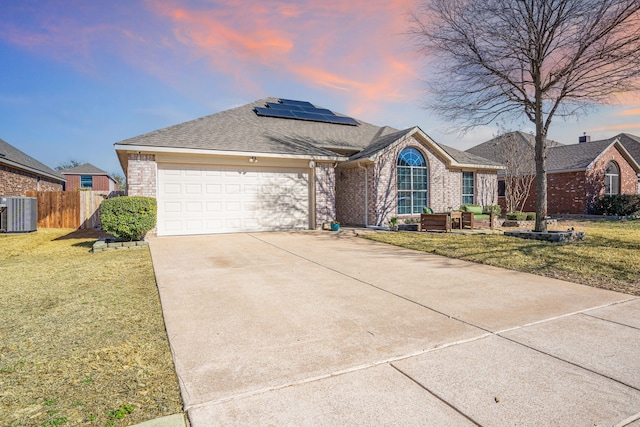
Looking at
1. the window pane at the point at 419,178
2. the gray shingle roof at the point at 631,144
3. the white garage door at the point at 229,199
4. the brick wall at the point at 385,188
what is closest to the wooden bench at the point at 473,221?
the brick wall at the point at 385,188

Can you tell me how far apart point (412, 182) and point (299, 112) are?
732 centimetres

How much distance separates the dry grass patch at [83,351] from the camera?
2.11m

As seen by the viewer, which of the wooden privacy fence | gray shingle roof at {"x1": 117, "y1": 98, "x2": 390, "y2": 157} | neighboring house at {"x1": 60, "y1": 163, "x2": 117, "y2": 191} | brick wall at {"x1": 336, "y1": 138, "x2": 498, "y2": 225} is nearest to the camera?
gray shingle roof at {"x1": 117, "y1": 98, "x2": 390, "y2": 157}

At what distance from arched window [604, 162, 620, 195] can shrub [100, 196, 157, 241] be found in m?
26.7

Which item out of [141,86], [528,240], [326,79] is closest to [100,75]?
[141,86]

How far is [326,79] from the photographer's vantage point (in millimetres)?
14539

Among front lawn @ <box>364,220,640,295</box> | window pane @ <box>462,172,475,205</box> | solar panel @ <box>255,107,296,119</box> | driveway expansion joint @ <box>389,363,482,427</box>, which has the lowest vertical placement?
driveway expansion joint @ <box>389,363,482,427</box>

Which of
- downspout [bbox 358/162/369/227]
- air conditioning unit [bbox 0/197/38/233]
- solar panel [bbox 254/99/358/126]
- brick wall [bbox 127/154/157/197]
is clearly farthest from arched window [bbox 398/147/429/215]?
air conditioning unit [bbox 0/197/38/233]

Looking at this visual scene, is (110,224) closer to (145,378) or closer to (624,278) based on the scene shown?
(145,378)

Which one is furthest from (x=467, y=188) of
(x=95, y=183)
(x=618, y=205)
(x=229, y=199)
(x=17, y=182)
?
(x=95, y=183)

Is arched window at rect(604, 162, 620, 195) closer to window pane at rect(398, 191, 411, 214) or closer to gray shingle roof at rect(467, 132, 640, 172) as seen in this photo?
gray shingle roof at rect(467, 132, 640, 172)

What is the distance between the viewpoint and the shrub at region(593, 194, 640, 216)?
1878cm

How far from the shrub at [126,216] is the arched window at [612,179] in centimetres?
2668

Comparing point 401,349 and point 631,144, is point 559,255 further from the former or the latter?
point 631,144
